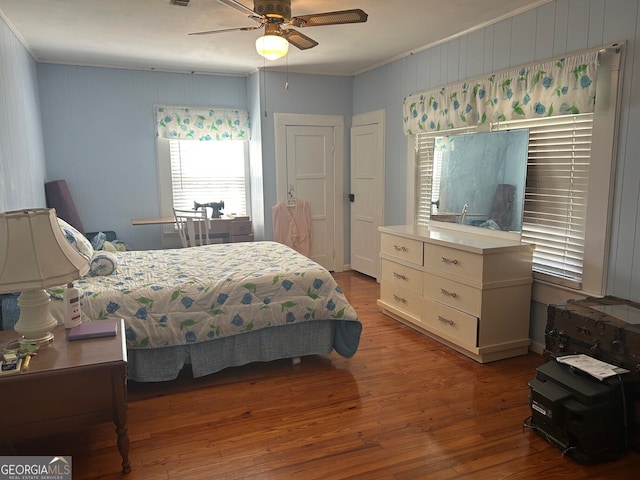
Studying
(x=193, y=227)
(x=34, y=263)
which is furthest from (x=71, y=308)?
(x=193, y=227)

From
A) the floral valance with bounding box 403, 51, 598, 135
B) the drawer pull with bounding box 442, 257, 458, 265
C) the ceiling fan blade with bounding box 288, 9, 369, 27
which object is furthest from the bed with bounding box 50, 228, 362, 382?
the floral valance with bounding box 403, 51, 598, 135

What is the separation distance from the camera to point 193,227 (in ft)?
17.5

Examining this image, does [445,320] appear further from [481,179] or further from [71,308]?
[71,308]

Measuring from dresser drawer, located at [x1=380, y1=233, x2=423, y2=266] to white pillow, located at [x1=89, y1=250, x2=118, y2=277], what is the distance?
7.43 ft

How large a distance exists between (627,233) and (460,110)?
5.51ft

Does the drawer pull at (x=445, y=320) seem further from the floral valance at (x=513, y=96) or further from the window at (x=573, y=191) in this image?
the floral valance at (x=513, y=96)

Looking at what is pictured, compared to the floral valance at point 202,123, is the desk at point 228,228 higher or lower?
lower

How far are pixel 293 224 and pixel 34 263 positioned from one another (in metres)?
3.93

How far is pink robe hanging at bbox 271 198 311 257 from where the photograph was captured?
577 centimetres

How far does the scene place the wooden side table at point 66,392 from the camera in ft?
6.46

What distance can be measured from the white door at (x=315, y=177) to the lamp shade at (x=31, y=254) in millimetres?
3886

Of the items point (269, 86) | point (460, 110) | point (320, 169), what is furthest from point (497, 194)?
point (269, 86)

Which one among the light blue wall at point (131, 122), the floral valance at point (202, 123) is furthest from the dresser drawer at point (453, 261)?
the floral valance at point (202, 123)

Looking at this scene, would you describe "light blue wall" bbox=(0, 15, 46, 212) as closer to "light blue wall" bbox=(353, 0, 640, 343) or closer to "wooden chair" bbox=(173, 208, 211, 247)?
"wooden chair" bbox=(173, 208, 211, 247)
